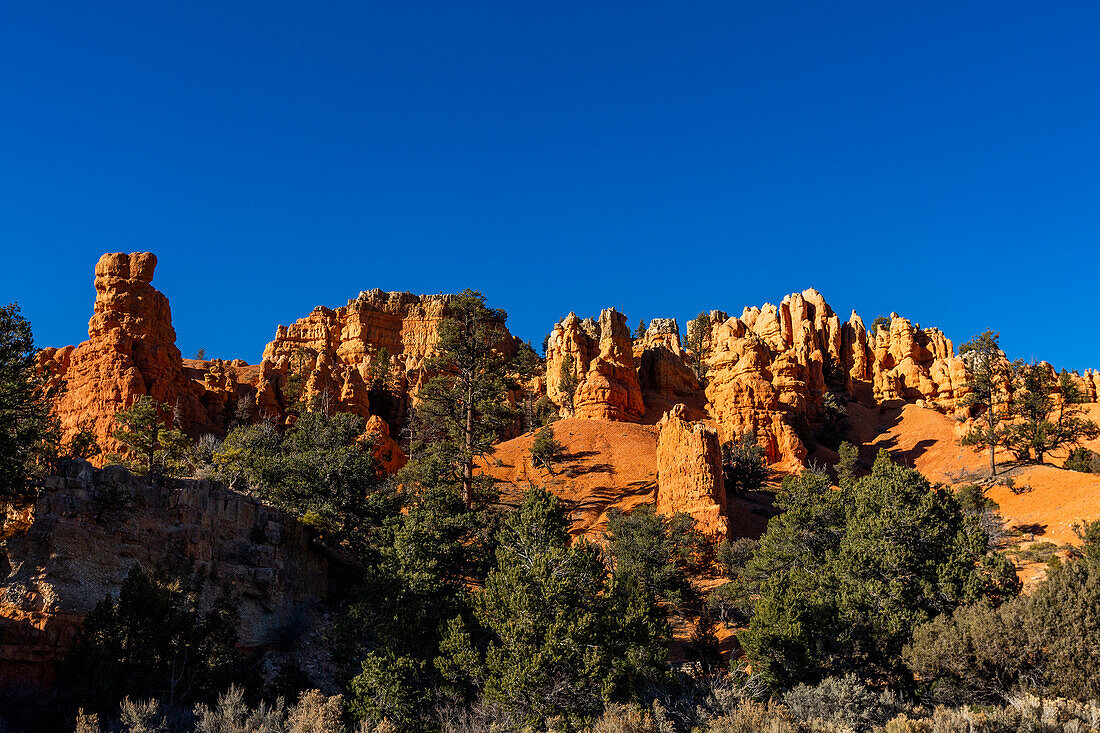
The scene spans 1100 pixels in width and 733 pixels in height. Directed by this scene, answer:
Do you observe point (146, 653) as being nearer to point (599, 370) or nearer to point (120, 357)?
point (120, 357)

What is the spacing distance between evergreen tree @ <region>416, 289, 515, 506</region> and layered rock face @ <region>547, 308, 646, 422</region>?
14.2 meters

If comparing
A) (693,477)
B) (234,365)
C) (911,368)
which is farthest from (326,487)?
(911,368)

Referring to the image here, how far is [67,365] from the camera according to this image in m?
43.9

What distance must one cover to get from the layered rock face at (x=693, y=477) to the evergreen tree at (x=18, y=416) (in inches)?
953

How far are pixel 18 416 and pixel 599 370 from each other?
126 ft

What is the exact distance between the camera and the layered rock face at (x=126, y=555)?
18531mm

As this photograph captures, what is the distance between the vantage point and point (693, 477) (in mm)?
34312

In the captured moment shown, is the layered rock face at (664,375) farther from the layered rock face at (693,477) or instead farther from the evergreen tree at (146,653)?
the evergreen tree at (146,653)

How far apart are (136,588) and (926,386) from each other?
2736 inches

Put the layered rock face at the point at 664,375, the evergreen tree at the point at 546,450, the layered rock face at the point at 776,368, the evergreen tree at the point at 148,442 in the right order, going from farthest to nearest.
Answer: the layered rock face at the point at 664,375 < the layered rock face at the point at 776,368 < the evergreen tree at the point at 546,450 < the evergreen tree at the point at 148,442

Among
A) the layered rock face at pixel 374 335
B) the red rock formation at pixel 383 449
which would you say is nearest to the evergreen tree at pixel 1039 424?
the red rock formation at pixel 383 449

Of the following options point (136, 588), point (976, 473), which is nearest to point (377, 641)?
point (136, 588)

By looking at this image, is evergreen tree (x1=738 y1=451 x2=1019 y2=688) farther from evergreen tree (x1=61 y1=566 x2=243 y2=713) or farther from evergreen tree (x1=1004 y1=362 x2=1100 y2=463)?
evergreen tree (x1=1004 y1=362 x2=1100 y2=463)

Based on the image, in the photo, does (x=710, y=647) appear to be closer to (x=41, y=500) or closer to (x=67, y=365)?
(x=41, y=500)
